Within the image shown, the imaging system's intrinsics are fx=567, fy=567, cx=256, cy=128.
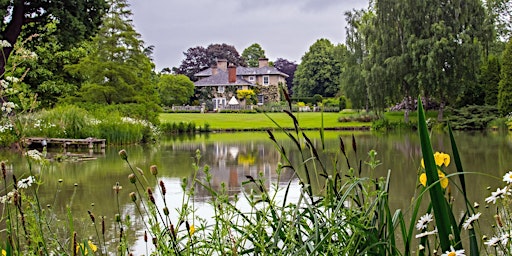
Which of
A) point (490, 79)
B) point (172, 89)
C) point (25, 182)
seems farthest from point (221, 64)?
point (25, 182)

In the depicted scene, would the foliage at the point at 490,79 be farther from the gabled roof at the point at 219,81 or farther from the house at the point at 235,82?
the gabled roof at the point at 219,81

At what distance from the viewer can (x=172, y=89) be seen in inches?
1837

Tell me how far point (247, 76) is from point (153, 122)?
1228 inches

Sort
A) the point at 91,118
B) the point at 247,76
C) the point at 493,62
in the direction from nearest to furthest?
1. the point at 91,118
2. the point at 493,62
3. the point at 247,76

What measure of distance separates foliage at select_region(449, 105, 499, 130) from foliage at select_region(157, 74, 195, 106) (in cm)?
2478

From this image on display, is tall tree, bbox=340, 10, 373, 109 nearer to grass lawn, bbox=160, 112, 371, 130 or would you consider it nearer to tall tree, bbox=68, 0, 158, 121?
grass lawn, bbox=160, 112, 371, 130

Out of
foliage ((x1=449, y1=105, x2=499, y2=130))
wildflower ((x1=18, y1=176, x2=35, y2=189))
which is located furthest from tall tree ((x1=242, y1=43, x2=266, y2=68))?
wildflower ((x1=18, y1=176, x2=35, y2=189))

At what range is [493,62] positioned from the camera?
29.3m

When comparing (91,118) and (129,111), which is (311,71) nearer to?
(129,111)

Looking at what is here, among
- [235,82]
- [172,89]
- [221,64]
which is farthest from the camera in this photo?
[221,64]

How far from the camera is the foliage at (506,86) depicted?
2473cm

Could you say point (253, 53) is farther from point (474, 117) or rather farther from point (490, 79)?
point (474, 117)

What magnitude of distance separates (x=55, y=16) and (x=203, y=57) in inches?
1948

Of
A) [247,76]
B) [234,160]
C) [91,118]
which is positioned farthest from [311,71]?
[234,160]
